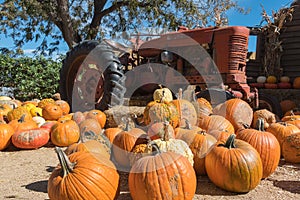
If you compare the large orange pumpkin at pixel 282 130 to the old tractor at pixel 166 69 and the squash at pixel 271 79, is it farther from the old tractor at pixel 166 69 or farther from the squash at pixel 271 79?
the squash at pixel 271 79

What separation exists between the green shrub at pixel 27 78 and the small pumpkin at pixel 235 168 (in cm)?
900

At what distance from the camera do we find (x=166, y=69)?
21.7ft

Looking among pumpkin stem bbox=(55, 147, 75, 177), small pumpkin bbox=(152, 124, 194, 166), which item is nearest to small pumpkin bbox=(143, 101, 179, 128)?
small pumpkin bbox=(152, 124, 194, 166)

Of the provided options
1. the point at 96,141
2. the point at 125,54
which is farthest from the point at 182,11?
the point at 96,141

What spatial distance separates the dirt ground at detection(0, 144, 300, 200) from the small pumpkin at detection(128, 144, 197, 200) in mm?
318

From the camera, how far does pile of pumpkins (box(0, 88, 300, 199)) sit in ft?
7.18

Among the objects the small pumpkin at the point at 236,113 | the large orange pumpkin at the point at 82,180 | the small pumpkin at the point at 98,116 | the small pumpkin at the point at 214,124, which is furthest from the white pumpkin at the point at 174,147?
the small pumpkin at the point at 98,116

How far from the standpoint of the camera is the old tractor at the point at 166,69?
17.5 feet

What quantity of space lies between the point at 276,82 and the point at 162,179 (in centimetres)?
669

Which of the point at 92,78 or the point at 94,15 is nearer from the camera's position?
the point at 92,78

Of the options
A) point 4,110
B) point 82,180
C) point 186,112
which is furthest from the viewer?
point 4,110

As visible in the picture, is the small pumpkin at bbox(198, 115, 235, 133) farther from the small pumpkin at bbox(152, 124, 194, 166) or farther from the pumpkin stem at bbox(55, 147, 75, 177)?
the pumpkin stem at bbox(55, 147, 75, 177)

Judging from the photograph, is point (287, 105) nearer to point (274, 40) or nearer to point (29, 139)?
point (274, 40)

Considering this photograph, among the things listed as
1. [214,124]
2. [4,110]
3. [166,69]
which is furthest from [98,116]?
[166,69]
